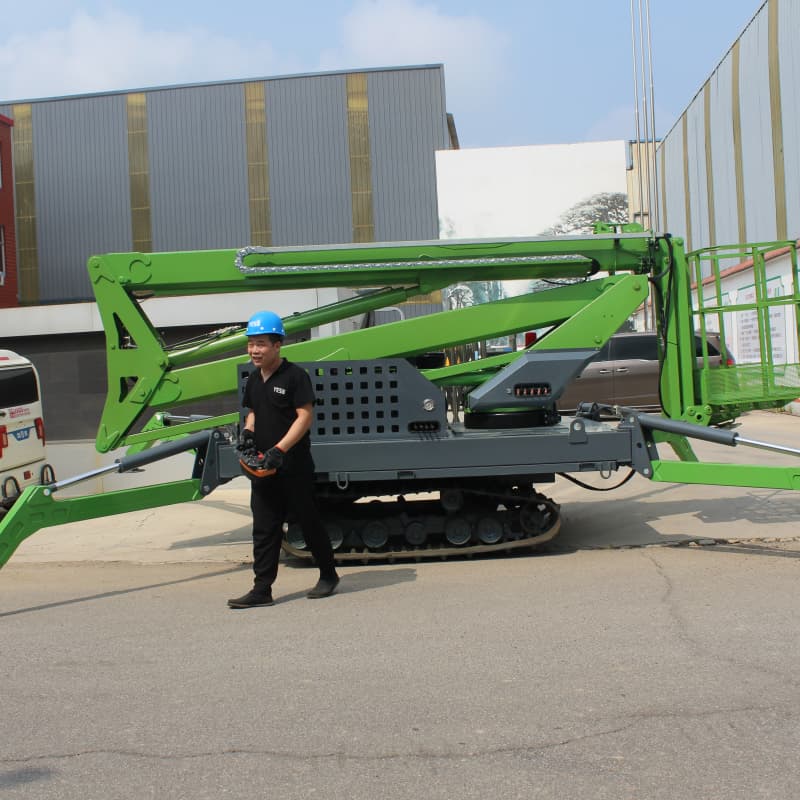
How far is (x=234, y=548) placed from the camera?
26.1ft

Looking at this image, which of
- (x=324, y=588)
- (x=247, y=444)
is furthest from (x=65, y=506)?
(x=324, y=588)

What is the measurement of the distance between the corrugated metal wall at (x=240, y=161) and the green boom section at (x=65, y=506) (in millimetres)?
31966

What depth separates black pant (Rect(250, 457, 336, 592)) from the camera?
5.77 meters

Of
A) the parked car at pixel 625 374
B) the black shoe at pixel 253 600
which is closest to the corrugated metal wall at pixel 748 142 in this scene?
the parked car at pixel 625 374

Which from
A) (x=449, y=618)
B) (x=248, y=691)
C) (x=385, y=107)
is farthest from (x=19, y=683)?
(x=385, y=107)

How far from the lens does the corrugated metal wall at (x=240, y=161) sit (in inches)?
1502

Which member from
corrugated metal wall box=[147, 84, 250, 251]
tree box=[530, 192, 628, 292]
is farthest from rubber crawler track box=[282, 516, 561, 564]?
tree box=[530, 192, 628, 292]

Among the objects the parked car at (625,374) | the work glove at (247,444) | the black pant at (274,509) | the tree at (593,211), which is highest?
the tree at (593,211)

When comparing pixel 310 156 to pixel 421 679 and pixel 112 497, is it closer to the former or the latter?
pixel 112 497

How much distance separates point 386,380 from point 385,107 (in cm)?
3374

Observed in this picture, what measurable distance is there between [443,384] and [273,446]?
2.06 metres

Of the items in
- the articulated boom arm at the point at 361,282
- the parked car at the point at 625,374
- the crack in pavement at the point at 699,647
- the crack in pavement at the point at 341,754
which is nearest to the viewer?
the crack in pavement at the point at 341,754

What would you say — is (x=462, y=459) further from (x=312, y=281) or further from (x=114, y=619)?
(x=114, y=619)

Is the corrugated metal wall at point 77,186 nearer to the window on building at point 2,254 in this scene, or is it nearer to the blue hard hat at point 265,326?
the window on building at point 2,254
